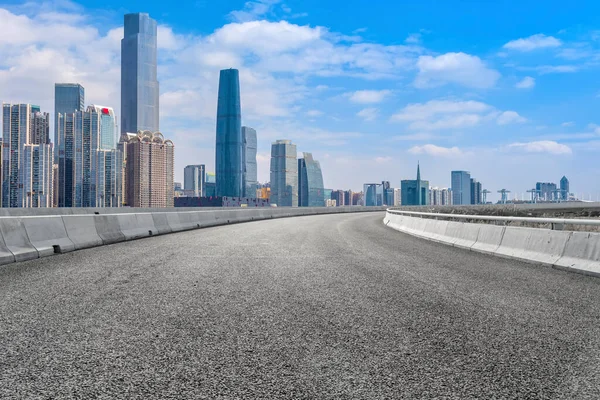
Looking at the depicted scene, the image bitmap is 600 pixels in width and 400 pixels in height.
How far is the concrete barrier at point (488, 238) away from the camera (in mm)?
13525

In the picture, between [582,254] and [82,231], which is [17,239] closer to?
[82,231]

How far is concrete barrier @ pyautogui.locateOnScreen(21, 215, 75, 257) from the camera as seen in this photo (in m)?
11.9

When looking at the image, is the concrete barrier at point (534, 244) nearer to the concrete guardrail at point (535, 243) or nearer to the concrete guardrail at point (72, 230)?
the concrete guardrail at point (535, 243)

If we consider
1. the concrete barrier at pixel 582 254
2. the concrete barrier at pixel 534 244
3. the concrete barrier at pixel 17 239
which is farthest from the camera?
the concrete barrier at pixel 17 239

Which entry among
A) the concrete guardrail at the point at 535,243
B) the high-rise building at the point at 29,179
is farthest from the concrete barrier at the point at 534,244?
the high-rise building at the point at 29,179

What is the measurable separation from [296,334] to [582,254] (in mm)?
7768

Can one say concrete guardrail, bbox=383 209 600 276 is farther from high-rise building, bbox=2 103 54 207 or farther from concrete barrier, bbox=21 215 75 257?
high-rise building, bbox=2 103 54 207

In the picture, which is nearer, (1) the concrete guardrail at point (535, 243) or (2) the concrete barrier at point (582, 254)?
(2) the concrete barrier at point (582, 254)

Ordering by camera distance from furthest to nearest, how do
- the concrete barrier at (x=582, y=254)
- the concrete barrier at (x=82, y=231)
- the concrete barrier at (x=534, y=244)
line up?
1. the concrete barrier at (x=82, y=231)
2. the concrete barrier at (x=534, y=244)
3. the concrete barrier at (x=582, y=254)

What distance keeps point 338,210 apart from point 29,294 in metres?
61.0

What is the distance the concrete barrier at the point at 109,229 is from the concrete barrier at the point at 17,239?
3.75 metres

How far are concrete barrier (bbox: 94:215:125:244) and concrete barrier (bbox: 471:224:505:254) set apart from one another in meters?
11.2

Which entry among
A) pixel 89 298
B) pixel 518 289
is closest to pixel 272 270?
pixel 89 298

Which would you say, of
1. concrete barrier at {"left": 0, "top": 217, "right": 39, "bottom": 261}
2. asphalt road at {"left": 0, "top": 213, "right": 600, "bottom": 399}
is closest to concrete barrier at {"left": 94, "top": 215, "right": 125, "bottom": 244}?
concrete barrier at {"left": 0, "top": 217, "right": 39, "bottom": 261}
